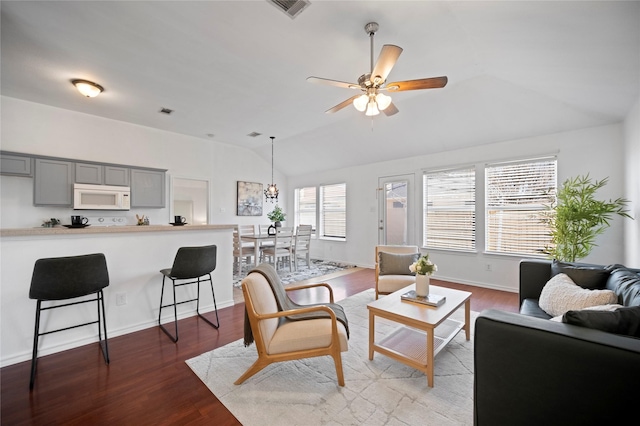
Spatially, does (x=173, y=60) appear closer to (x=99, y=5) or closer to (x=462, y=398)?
(x=99, y=5)

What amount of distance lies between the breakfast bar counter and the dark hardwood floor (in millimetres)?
154

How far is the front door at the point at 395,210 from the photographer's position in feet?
18.5

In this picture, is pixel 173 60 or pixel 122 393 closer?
pixel 122 393

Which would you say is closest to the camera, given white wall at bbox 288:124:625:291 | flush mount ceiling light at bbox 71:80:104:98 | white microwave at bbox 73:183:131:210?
flush mount ceiling light at bbox 71:80:104:98

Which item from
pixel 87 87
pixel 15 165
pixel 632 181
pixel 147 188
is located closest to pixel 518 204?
pixel 632 181

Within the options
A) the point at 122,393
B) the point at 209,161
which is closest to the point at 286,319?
the point at 122,393

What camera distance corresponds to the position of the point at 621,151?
354 centimetres

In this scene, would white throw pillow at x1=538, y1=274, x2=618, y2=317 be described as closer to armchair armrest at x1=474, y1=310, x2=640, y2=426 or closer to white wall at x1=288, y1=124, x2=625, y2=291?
armchair armrest at x1=474, y1=310, x2=640, y2=426

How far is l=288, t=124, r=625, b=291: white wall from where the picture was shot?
11.8 ft

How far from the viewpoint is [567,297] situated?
79.1 inches

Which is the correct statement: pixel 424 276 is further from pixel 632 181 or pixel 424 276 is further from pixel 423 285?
pixel 632 181

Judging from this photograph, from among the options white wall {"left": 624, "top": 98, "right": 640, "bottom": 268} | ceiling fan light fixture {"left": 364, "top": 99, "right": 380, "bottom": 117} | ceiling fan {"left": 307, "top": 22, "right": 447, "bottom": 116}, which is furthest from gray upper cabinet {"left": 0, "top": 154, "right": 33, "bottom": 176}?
white wall {"left": 624, "top": 98, "right": 640, "bottom": 268}

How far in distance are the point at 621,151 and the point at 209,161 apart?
7385 millimetres

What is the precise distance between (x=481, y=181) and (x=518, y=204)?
0.69m
